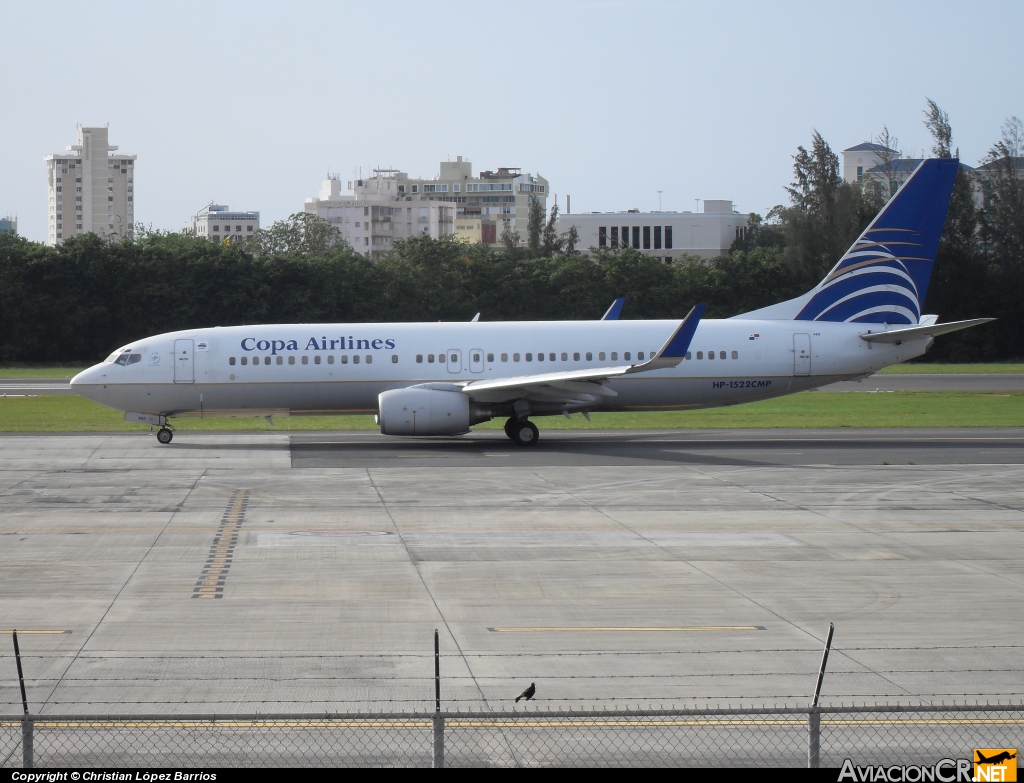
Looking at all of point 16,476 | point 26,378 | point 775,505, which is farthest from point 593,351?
point 26,378

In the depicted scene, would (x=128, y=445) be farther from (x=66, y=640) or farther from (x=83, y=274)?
(x=83, y=274)

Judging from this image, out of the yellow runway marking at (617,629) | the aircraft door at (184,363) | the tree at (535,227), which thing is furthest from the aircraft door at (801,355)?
the tree at (535,227)

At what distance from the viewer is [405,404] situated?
32844 millimetres

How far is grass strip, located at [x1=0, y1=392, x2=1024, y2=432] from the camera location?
41031 mm

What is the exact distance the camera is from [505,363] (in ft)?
116

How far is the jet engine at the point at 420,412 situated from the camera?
32.9 metres

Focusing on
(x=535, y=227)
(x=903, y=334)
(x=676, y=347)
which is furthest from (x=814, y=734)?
(x=535, y=227)

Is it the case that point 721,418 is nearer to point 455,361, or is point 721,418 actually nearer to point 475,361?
point 475,361

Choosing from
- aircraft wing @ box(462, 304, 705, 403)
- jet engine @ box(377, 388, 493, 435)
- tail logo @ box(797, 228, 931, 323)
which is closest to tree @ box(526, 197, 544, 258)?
tail logo @ box(797, 228, 931, 323)

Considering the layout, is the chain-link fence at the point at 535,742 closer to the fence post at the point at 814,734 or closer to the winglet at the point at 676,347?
the fence post at the point at 814,734

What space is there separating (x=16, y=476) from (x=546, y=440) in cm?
1569

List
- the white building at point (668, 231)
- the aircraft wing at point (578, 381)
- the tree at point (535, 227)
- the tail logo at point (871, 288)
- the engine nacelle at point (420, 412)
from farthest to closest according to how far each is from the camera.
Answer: the white building at point (668, 231) → the tree at point (535, 227) → the tail logo at point (871, 288) → the engine nacelle at point (420, 412) → the aircraft wing at point (578, 381)

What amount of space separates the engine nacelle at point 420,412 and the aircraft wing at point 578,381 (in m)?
0.77

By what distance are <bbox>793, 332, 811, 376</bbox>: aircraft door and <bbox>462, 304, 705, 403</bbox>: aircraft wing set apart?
14.0 feet
